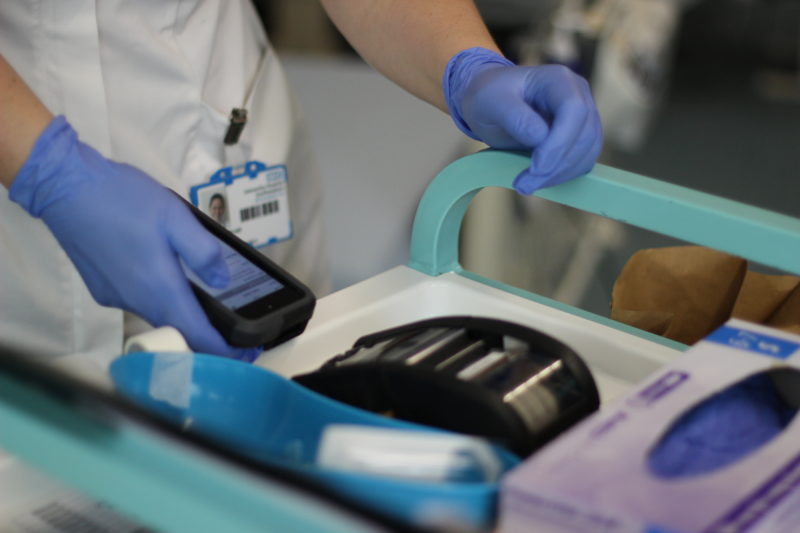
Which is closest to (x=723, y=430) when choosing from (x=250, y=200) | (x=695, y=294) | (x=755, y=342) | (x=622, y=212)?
(x=755, y=342)

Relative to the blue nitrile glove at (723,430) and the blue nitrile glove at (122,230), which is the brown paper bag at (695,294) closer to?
the blue nitrile glove at (723,430)

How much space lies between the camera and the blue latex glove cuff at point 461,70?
3.22 ft

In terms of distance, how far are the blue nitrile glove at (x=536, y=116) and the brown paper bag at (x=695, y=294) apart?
0.15 meters

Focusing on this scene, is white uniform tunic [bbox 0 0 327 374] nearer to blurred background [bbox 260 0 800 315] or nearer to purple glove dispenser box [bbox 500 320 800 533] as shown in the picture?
blurred background [bbox 260 0 800 315]

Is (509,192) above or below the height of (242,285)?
below

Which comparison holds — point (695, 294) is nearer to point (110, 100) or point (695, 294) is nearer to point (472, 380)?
point (472, 380)

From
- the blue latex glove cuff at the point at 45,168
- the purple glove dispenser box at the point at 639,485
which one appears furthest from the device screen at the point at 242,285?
the purple glove dispenser box at the point at 639,485

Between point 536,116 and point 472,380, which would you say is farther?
point 536,116

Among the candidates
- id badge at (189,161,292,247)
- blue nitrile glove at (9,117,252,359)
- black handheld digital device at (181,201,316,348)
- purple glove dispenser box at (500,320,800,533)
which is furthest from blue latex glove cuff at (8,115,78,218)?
purple glove dispenser box at (500,320,800,533)

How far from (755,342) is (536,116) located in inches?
12.2

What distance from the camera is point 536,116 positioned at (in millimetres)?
819

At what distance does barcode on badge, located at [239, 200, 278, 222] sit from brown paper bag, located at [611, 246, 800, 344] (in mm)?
522

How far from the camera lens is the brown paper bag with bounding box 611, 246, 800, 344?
849 millimetres

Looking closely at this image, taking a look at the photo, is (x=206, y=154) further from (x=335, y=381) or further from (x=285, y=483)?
(x=285, y=483)
